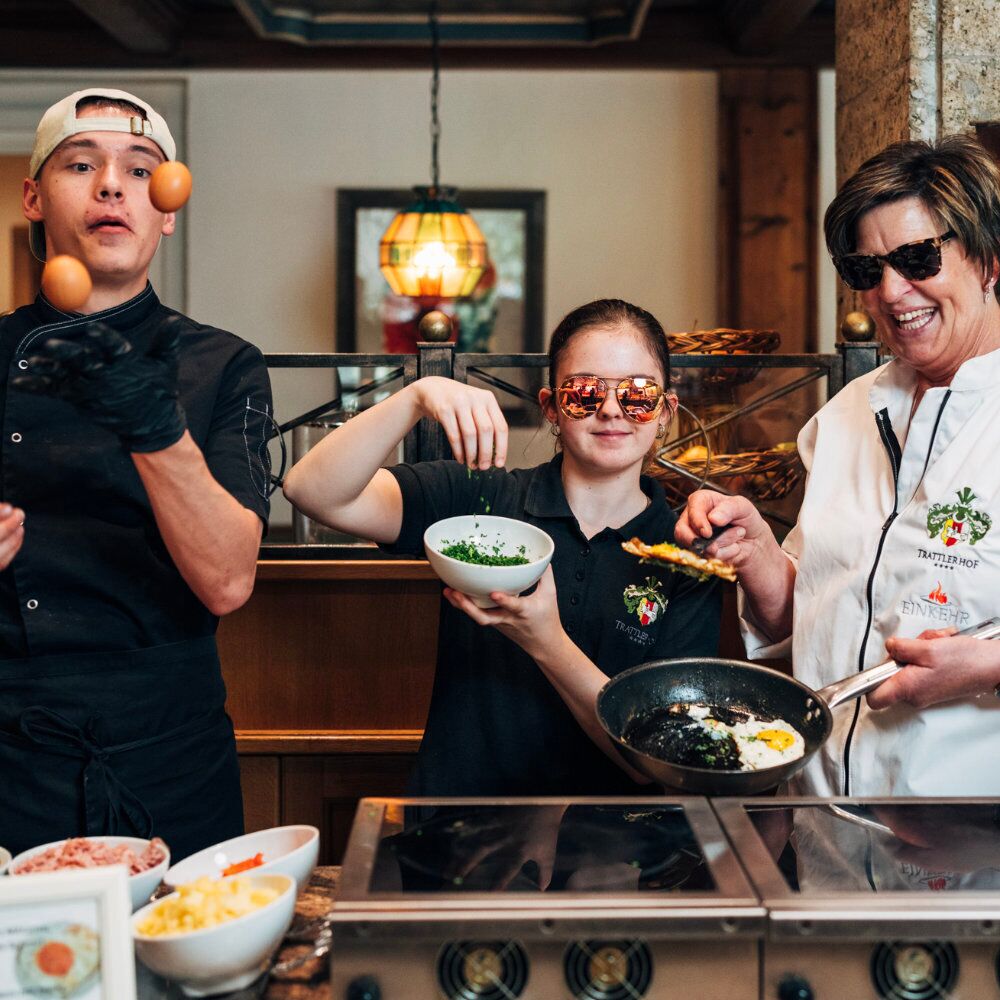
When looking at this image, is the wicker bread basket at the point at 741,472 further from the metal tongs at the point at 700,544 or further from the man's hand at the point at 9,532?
the man's hand at the point at 9,532

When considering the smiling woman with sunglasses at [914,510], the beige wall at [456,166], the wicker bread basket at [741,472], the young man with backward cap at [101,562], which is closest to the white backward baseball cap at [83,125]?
the young man with backward cap at [101,562]

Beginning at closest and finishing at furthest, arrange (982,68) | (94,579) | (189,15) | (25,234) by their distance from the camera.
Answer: (94,579) < (982,68) < (189,15) < (25,234)

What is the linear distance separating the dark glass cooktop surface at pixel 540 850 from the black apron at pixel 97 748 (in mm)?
540

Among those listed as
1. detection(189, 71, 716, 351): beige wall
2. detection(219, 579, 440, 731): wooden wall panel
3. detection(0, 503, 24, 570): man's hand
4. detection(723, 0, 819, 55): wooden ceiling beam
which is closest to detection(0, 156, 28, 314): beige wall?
detection(189, 71, 716, 351): beige wall

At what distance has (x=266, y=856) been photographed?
4.42 ft

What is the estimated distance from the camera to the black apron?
1.62 metres

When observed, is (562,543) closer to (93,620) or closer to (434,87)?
(93,620)

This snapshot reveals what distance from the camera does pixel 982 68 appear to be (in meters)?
2.65

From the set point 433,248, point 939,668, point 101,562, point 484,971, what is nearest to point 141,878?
point 484,971

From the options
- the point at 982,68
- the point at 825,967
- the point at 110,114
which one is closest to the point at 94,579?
the point at 110,114

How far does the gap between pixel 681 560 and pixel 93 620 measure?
35.3 inches

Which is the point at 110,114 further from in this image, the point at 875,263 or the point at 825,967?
the point at 825,967

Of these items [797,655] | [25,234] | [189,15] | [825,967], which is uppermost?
[189,15]

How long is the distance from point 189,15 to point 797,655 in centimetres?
493
